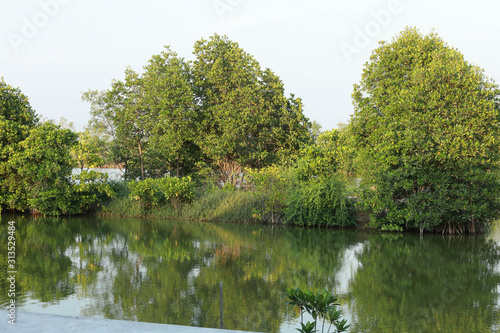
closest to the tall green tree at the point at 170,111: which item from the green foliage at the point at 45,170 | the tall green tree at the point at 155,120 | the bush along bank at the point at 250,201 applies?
the tall green tree at the point at 155,120

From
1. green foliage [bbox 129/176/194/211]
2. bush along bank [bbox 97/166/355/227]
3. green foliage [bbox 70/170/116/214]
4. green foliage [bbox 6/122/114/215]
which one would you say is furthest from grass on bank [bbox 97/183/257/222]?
green foliage [bbox 6/122/114/215]

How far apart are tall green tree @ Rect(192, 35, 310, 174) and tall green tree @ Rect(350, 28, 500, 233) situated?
22.9 ft

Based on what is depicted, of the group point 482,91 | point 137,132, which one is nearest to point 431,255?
point 482,91

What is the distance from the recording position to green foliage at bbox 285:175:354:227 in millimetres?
16828

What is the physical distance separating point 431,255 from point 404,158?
390cm

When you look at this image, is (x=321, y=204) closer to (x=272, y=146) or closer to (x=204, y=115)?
(x=272, y=146)

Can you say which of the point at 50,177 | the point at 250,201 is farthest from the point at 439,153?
the point at 50,177

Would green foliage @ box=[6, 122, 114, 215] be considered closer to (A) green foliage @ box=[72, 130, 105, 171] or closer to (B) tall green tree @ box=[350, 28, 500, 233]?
(A) green foliage @ box=[72, 130, 105, 171]

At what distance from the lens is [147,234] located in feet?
51.7

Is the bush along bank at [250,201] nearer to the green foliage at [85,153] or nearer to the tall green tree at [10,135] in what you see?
the green foliage at [85,153]

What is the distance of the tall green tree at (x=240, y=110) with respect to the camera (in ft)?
73.2

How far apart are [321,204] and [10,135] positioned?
13.0 metres

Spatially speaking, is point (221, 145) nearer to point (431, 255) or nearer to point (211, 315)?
point (431, 255)

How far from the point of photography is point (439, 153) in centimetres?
1509
